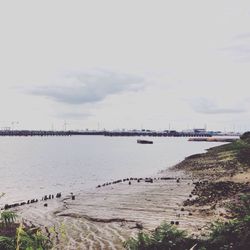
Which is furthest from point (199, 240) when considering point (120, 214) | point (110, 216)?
point (120, 214)

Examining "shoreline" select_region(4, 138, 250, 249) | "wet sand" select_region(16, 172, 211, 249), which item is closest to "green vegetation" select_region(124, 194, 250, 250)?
"wet sand" select_region(16, 172, 211, 249)

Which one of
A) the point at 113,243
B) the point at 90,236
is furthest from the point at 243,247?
the point at 90,236

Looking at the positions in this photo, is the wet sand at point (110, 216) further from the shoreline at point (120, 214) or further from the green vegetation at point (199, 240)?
the green vegetation at point (199, 240)

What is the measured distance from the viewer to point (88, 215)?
23141 millimetres

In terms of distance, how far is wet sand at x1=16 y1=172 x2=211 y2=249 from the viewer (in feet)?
54.6

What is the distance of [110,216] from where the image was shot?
72.6 ft

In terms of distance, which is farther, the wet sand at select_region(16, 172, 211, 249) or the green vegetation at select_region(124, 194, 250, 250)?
the wet sand at select_region(16, 172, 211, 249)

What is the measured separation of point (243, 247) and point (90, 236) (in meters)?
9.92

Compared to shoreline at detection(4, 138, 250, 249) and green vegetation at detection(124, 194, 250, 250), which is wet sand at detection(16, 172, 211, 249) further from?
green vegetation at detection(124, 194, 250, 250)

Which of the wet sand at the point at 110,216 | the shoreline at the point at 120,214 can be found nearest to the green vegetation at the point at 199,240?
the wet sand at the point at 110,216

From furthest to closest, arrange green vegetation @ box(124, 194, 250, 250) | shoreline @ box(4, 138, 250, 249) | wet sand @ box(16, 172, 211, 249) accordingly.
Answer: shoreline @ box(4, 138, 250, 249), wet sand @ box(16, 172, 211, 249), green vegetation @ box(124, 194, 250, 250)

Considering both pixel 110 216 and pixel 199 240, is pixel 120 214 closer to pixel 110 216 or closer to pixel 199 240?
pixel 110 216

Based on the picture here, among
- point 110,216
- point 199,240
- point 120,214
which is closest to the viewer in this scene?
point 199,240

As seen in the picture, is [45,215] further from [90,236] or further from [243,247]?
[243,247]
